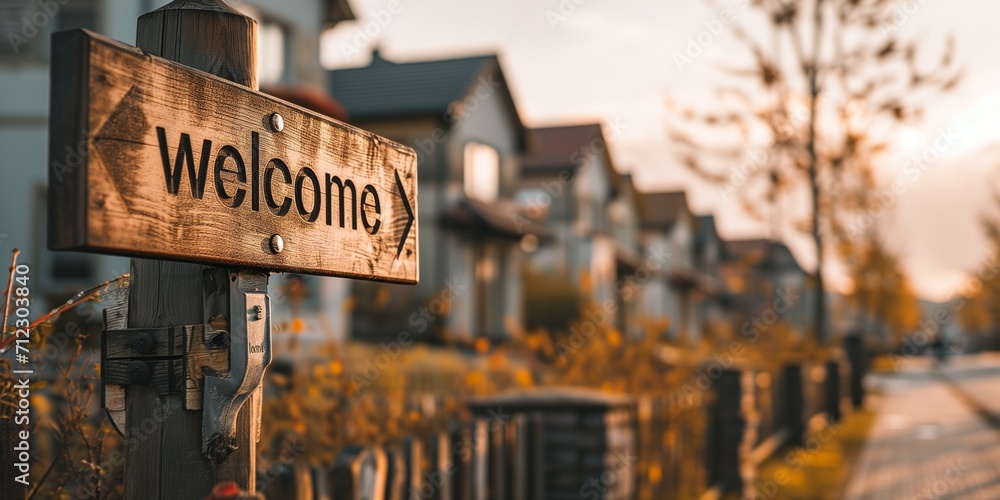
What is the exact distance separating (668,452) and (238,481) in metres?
5.87

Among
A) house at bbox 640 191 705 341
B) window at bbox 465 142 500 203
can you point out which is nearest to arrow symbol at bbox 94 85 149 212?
window at bbox 465 142 500 203

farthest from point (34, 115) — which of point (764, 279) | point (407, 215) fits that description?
point (764, 279)

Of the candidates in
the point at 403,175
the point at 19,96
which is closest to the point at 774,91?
the point at 19,96

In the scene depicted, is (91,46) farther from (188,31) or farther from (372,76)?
(372,76)

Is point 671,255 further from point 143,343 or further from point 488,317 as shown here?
point 143,343

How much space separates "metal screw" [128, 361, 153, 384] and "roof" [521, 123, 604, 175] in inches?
1109

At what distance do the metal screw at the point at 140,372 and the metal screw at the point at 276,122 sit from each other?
0.59 metres

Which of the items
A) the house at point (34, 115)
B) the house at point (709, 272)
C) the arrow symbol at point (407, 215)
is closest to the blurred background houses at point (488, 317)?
the house at point (34, 115)

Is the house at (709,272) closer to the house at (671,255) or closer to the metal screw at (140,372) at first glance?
the house at (671,255)

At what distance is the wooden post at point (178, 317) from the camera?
7.00ft

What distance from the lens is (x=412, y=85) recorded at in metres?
22.8

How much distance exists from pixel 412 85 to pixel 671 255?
23287mm

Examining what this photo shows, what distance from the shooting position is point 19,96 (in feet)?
46.4

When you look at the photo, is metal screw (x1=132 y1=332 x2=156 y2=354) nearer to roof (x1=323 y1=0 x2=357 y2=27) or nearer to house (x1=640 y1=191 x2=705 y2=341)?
roof (x1=323 y1=0 x2=357 y2=27)
